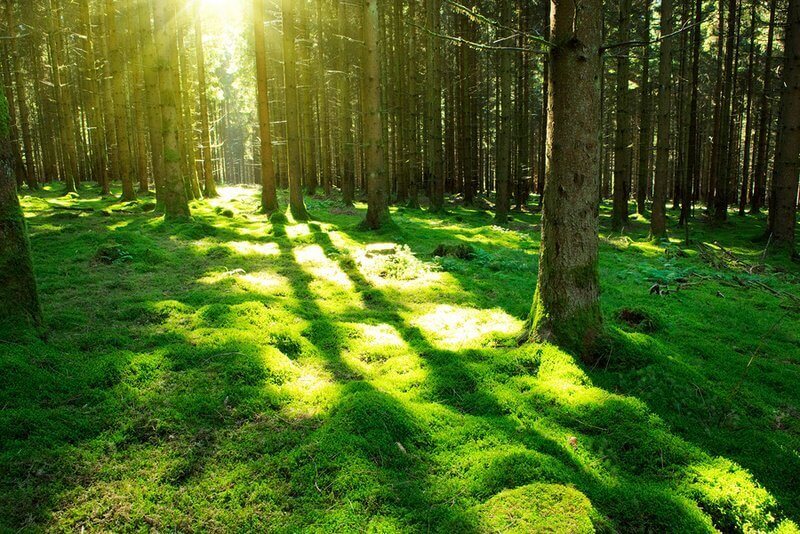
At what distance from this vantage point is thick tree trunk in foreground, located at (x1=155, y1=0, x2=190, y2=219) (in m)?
13.6

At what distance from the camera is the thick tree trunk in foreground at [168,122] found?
13.6m

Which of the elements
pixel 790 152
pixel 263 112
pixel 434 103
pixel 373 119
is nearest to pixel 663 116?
pixel 790 152

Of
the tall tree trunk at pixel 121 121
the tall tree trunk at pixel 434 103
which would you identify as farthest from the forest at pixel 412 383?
the tall tree trunk at pixel 434 103

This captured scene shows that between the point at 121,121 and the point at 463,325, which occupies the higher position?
the point at 121,121

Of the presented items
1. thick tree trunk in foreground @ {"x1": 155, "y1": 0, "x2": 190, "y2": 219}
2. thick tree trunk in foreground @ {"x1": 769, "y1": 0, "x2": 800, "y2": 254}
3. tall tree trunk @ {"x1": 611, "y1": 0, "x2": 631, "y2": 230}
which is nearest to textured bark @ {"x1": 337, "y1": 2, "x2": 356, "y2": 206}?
thick tree trunk in foreground @ {"x1": 155, "y1": 0, "x2": 190, "y2": 219}

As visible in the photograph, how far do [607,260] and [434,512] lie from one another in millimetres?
10563

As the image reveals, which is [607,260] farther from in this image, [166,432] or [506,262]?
[166,432]

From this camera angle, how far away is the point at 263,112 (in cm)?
1625

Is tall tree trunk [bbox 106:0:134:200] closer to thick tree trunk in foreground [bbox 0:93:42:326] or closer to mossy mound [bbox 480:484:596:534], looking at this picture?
thick tree trunk in foreground [bbox 0:93:42:326]

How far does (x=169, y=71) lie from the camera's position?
44.9 feet

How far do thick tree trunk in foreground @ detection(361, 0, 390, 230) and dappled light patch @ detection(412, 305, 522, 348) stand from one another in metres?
6.70

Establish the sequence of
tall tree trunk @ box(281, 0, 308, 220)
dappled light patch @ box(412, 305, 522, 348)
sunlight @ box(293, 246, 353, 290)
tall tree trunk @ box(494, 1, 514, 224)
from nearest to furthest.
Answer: dappled light patch @ box(412, 305, 522, 348) < sunlight @ box(293, 246, 353, 290) < tall tree trunk @ box(281, 0, 308, 220) < tall tree trunk @ box(494, 1, 514, 224)

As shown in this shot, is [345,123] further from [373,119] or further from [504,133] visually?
[373,119]

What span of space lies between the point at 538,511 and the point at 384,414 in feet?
4.98
